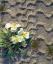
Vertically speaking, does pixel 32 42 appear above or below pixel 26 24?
below

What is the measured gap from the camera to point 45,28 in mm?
1381

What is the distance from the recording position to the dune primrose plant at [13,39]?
1.31 meters

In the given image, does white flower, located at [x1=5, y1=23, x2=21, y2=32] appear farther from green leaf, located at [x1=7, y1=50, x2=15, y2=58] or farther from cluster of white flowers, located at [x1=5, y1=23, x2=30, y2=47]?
green leaf, located at [x1=7, y1=50, x2=15, y2=58]

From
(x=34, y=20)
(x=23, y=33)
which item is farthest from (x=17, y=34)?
(x=34, y=20)

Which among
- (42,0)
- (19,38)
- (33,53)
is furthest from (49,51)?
(42,0)

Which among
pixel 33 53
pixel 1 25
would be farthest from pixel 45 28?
pixel 1 25

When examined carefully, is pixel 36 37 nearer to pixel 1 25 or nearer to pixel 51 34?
pixel 51 34

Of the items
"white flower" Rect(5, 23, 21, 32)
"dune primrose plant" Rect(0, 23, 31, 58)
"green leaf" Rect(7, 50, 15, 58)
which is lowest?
"green leaf" Rect(7, 50, 15, 58)

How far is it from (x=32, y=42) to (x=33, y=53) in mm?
73

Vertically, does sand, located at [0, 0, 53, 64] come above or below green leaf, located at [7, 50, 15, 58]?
above

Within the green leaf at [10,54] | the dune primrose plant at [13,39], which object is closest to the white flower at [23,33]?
the dune primrose plant at [13,39]

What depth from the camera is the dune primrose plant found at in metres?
1.31

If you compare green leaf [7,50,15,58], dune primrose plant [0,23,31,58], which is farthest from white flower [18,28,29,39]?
green leaf [7,50,15,58]

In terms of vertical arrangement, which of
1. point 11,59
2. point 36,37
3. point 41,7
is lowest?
point 11,59
